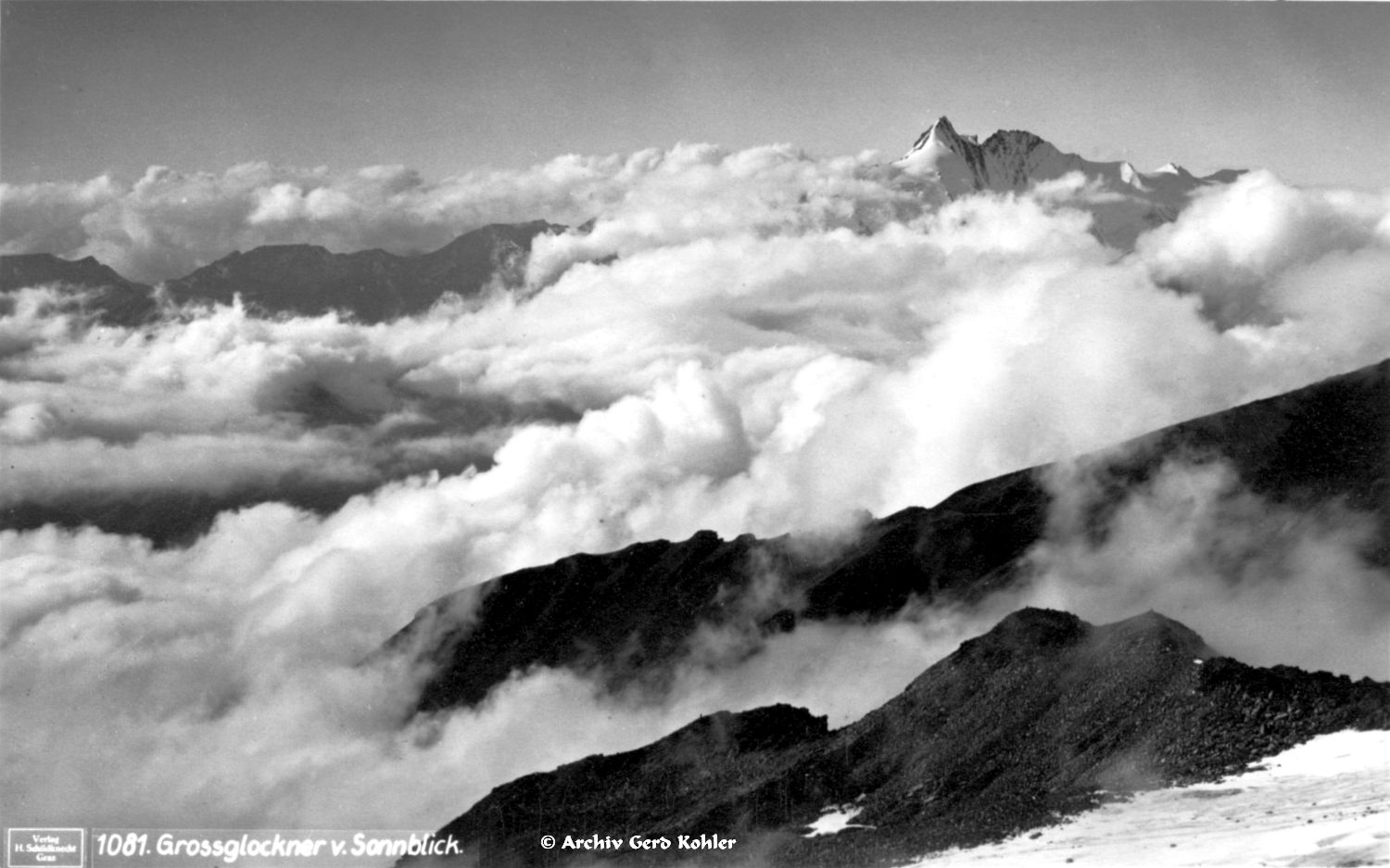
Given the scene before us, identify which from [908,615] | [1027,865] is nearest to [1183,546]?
[908,615]

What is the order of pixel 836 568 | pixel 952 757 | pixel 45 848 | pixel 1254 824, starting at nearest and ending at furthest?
pixel 1254 824 → pixel 45 848 → pixel 952 757 → pixel 836 568

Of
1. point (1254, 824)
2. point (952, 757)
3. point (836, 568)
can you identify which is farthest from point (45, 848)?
point (836, 568)

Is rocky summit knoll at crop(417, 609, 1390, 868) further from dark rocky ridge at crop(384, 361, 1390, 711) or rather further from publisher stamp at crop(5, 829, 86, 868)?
dark rocky ridge at crop(384, 361, 1390, 711)

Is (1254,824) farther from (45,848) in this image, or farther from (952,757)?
(45,848)

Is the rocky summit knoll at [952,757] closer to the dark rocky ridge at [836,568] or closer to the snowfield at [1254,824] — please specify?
the snowfield at [1254,824]

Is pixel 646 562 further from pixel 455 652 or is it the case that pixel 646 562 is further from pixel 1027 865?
pixel 1027 865


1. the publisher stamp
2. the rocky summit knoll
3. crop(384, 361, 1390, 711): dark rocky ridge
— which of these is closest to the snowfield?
the rocky summit knoll
